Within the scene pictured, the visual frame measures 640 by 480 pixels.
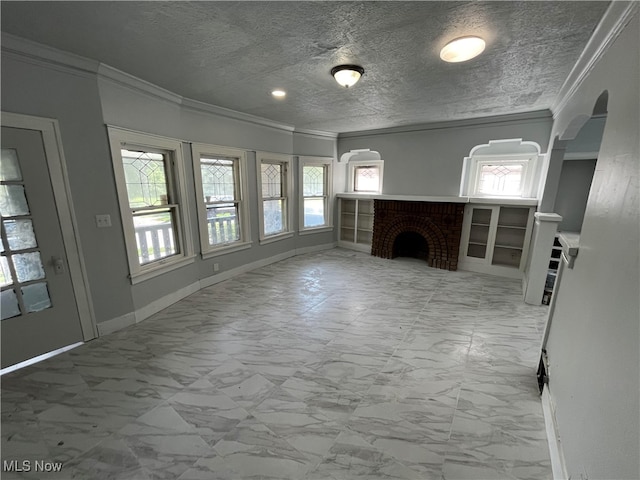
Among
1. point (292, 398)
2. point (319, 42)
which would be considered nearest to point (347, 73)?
point (319, 42)

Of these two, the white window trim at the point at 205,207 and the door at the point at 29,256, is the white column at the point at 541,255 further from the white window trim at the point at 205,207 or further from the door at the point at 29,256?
the door at the point at 29,256

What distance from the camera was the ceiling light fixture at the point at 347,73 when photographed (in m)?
2.34

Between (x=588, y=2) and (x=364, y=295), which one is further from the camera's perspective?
(x=364, y=295)

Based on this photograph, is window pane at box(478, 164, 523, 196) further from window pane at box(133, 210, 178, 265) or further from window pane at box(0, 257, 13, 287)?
window pane at box(0, 257, 13, 287)

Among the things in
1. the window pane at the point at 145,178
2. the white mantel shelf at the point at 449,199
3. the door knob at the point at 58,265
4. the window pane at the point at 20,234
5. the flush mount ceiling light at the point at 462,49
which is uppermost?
the flush mount ceiling light at the point at 462,49

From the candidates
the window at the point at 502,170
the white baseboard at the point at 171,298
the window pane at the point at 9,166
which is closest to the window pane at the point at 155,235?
the white baseboard at the point at 171,298

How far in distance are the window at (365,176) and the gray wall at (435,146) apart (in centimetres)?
31

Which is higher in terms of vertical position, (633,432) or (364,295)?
(633,432)

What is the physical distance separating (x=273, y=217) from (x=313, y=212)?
3.67 ft

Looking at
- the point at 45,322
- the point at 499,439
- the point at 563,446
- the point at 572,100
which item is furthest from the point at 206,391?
the point at 572,100

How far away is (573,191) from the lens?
394 centimetres

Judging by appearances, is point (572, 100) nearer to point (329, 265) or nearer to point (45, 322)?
point (329, 265)

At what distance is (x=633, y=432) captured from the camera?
2.74ft

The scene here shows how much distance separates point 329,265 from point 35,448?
4.06m
